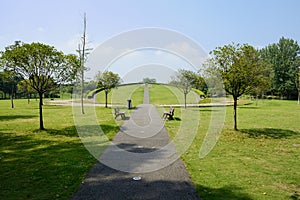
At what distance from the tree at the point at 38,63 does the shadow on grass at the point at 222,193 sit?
1072cm

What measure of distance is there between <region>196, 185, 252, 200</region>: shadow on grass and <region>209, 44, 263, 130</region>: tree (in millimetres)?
8009

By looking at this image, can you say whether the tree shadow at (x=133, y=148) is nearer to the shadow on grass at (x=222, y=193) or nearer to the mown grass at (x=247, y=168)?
the mown grass at (x=247, y=168)

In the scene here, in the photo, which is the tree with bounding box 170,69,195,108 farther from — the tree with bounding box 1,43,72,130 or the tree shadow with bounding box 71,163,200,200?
the tree shadow with bounding box 71,163,200,200

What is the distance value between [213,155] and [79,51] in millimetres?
21087

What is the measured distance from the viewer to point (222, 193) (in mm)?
4938

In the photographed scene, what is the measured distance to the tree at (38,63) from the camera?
1211 cm

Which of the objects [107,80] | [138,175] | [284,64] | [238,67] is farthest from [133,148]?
[284,64]

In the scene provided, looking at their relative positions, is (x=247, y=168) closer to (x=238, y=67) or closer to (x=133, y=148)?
(x=133, y=148)

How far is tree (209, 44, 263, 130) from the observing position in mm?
12141

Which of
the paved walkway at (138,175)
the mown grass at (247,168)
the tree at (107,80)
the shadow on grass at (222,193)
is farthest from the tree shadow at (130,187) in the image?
the tree at (107,80)

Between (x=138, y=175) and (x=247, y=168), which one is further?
(x=247, y=168)

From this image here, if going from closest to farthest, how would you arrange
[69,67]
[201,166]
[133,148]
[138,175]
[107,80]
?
1. [138,175]
2. [201,166]
3. [133,148]
4. [69,67]
5. [107,80]

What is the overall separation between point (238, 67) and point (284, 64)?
201 feet

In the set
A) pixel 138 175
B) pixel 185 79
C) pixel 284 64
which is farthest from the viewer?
pixel 284 64
